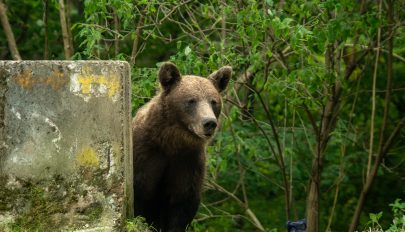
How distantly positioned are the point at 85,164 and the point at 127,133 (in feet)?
1.65

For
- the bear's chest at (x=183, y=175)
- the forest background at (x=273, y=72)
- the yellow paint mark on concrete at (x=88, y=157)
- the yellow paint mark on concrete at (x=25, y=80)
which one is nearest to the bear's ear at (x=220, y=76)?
the forest background at (x=273, y=72)

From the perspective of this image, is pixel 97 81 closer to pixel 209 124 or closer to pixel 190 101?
pixel 209 124

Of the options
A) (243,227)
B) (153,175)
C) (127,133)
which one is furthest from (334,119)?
(127,133)

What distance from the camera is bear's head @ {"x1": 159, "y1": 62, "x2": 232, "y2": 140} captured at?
7.81 metres

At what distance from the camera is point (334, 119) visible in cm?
1184

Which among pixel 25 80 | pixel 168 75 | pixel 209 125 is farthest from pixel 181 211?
pixel 25 80

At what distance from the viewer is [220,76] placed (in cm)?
837

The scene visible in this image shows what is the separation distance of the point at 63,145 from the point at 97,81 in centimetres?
50

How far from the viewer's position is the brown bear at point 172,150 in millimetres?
7832

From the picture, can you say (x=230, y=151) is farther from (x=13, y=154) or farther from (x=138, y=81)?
(x=13, y=154)

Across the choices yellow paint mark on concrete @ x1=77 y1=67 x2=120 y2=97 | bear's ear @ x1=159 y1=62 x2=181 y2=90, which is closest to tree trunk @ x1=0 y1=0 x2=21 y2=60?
bear's ear @ x1=159 y1=62 x2=181 y2=90

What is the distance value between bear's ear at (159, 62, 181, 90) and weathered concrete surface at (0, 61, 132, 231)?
142cm

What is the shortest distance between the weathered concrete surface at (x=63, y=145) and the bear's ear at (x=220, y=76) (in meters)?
1.81

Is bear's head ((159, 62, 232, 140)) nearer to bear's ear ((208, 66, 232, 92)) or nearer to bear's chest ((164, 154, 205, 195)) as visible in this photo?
bear's ear ((208, 66, 232, 92))
